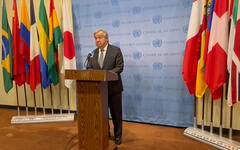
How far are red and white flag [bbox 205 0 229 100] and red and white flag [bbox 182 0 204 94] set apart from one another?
0.70ft

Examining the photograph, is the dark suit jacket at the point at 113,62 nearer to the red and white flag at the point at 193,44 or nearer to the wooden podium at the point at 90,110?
the wooden podium at the point at 90,110

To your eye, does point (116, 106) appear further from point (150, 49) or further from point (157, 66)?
point (150, 49)

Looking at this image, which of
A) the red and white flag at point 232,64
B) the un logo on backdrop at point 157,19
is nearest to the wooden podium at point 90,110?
the red and white flag at point 232,64

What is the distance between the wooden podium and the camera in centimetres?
180

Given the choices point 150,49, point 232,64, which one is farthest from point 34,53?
point 232,64

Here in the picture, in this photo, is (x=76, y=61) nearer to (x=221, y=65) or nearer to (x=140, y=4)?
(x=140, y=4)

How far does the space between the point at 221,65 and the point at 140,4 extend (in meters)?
1.59

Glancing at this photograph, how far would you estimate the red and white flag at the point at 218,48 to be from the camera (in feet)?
7.48

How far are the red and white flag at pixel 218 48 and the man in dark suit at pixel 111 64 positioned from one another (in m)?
1.14

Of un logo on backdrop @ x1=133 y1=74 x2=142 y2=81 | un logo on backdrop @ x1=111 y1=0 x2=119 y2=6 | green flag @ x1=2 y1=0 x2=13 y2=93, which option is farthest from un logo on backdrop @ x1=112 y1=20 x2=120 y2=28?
green flag @ x1=2 y1=0 x2=13 y2=93

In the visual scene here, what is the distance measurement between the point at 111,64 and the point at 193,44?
1179 mm

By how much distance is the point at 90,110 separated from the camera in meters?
1.83

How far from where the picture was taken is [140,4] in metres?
3.10

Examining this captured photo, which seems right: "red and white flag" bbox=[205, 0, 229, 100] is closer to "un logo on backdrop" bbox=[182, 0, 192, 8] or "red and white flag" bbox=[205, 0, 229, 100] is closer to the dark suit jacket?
"un logo on backdrop" bbox=[182, 0, 192, 8]
